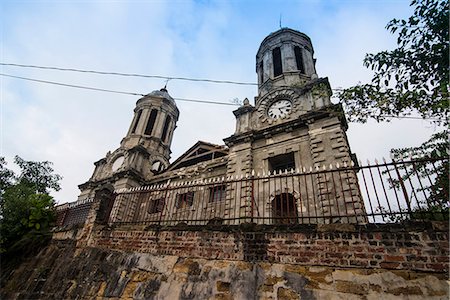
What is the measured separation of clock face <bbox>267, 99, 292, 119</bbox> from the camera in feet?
45.7

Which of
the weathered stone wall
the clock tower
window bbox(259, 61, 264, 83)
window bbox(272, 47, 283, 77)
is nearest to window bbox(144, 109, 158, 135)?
the clock tower

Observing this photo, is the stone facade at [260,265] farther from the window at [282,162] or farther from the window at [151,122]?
the window at [151,122]

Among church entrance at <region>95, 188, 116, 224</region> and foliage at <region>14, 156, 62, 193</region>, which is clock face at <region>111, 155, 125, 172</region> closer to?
foliage at <region>14, 156, 62, 193</region>

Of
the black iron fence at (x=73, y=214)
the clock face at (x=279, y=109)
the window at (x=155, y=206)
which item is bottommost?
the black iron fence at (x=73, y=214)


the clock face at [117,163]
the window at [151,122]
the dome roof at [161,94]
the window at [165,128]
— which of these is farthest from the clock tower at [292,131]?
the dome roof at [161,94]

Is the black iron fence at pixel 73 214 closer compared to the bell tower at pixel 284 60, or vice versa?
the black iron fence at pixel 73 214

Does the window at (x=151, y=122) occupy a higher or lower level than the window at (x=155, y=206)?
higher

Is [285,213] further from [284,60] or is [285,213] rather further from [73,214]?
[284,60]

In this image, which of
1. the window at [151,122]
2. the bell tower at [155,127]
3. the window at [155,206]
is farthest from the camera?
the window at [151,122]

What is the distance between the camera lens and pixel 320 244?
161 inches

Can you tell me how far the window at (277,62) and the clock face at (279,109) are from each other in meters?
3.60

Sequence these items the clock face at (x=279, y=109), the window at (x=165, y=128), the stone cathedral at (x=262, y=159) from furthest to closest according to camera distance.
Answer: the window at (x=165, y=128) → the clock face at (x=279, y=109) → the stone cathedral at (x=262, y=159)

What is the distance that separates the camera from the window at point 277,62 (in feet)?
57.2

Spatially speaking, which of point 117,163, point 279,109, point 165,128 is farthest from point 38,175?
point 279,109
